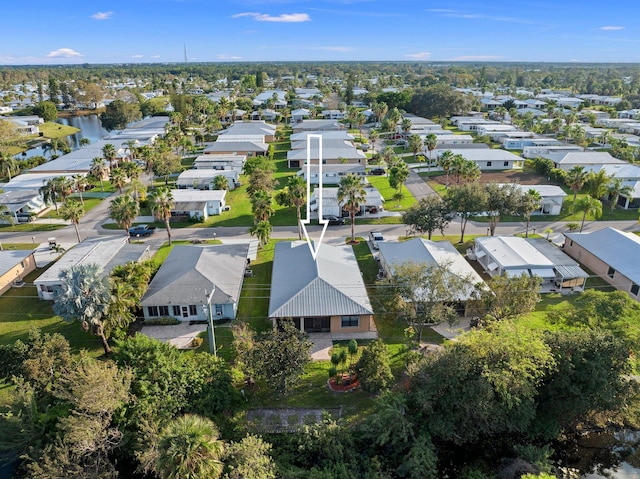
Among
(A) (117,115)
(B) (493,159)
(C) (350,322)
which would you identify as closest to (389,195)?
(B) (493,159)

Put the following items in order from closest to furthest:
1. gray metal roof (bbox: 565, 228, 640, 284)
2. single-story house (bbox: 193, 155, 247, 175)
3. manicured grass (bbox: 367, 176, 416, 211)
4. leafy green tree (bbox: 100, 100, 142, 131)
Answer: gray metal roof (bbox: 565, 228, 640, 284)
manicured grass (bbox: 367, 176, 416, 211)
single-story house (bbox: 193, 155, 247, 175)
leafy green tree (bbox: 100, 100, 142, 131)

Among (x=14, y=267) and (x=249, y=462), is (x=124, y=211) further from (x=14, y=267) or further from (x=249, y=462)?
(x=249, y=462)

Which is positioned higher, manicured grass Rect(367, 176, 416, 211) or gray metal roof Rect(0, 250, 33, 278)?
gray metal roof Rect(0, 250, 33, 278)

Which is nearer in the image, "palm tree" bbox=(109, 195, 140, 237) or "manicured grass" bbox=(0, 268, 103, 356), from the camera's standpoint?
"manicured grass" bbox=(0, 268, 103, 356)

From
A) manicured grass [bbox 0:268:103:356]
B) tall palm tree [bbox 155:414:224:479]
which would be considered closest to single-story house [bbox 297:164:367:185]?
manicured grass [bbox 0:268:103:356]

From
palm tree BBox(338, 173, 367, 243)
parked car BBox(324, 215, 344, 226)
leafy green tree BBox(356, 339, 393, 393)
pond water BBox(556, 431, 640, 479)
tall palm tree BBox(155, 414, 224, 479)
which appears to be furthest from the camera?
parked car BBox(324, 215, 344, 226)

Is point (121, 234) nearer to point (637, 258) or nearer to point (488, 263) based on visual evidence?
point (488, 263)

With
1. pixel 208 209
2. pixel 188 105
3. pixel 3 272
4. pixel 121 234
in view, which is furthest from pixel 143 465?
pixel 188 105

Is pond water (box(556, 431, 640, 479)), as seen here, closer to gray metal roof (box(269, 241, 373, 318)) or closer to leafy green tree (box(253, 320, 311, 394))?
gray metal roof (box(269, 241, 373, 318))
